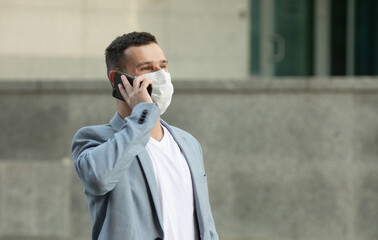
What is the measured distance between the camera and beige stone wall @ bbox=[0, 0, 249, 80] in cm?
753

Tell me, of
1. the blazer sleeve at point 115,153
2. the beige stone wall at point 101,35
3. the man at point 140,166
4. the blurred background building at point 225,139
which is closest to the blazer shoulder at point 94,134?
the man at point 140,166

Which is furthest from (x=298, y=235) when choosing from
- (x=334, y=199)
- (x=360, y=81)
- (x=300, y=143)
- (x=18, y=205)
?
(x=18, y=205)

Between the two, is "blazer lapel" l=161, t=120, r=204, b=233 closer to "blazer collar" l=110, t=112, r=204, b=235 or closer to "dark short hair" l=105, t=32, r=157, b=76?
"blazer collar" l=110, t=112, r=204, b=235

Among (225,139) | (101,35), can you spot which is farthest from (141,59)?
(101,35)

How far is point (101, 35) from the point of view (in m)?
7.62

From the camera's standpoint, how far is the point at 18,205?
7.04 meters

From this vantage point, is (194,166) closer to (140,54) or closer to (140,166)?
(140,166)

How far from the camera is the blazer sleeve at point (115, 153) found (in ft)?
7.64

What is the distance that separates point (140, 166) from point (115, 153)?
0.17 m

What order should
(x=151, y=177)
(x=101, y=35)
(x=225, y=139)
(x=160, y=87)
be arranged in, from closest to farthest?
(x=151, y=177) < (x=160, y=87) < (x=225, y=139) < (x=101, y=35)

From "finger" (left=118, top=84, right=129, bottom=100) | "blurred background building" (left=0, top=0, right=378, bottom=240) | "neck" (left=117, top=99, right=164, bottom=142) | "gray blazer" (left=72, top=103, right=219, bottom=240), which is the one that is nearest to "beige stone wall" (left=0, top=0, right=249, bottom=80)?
"blurred background building" (left=0, top=0, right=378, bottom=240)

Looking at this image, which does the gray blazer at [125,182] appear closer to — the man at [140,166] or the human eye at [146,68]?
the man at [140,166]

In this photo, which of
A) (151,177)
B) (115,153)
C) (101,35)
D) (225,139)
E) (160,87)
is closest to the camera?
(115,153)

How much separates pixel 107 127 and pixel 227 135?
14.4ft
